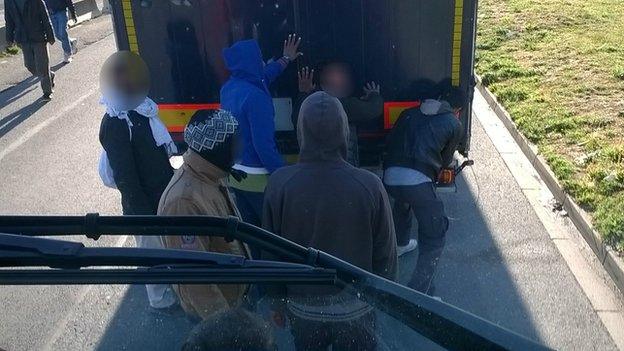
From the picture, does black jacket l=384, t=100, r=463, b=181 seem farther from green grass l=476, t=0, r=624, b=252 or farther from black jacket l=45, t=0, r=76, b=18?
black jacket l=45, t=0, r=76, b=18

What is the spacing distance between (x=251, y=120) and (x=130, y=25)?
1455 millimetres

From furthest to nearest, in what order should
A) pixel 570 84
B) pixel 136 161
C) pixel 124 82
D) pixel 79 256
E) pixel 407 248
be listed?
1. pixel 570 84
2. pixel 407 248
3. pixel 136 161
4. pixel 124 82
5. pixel 79 256

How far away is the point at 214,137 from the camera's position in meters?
3.14

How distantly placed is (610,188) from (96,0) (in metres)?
17.1

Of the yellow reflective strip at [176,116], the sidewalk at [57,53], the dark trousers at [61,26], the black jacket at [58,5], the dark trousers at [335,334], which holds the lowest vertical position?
the sidewalk at [57,53]

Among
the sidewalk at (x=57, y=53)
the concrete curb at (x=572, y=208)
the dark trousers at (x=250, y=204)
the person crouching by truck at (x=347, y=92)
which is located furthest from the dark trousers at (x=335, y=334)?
the sidewalk at (x=57, y=53)

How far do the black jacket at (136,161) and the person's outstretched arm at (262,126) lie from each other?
562 mm

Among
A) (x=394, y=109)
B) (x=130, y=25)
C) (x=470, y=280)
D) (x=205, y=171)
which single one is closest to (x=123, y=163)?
(x=205, y=171)

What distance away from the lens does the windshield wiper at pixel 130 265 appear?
171 centimetres

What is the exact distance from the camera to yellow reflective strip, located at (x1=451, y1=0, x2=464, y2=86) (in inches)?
189

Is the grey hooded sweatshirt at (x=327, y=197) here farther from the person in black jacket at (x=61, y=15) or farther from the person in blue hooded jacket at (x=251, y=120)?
the person in black jacket at (x=61, y=15)

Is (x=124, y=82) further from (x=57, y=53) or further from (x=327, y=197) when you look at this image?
(x=57, y=53)

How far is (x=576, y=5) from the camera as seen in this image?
13.8 m

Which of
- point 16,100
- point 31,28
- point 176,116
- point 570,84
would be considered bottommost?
point 16,100
